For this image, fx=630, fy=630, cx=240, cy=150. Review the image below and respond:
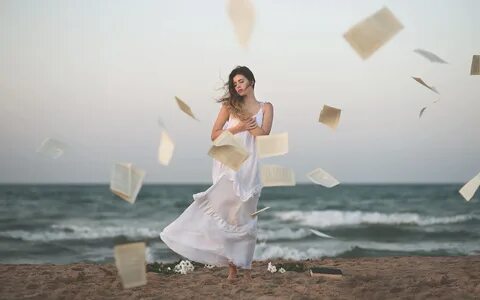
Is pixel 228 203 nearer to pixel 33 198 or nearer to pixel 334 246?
pixel 334 246

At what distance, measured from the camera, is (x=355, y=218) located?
15914 millimetres

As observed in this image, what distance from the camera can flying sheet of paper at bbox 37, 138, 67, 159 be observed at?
11.6ft

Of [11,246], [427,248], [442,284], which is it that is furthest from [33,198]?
[442,284]

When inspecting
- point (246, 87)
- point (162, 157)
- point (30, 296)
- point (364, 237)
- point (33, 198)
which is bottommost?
point (33, 198)

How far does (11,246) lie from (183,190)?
41.5ft

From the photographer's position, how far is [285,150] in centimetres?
387

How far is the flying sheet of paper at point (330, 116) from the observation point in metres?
3.84

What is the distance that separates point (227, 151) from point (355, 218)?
41.9ft

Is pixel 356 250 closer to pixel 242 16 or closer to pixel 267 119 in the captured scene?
pixel 267 119

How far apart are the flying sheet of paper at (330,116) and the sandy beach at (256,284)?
A: 1069 mm

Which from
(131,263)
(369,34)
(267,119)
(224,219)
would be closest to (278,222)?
(224,219)

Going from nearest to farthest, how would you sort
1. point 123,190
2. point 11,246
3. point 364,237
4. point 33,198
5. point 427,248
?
point 123,190 → point 427,248 → point 11,246 → point 364,237 → point 33,198

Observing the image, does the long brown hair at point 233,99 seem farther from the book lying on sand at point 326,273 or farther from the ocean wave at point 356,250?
the ocean wave at point 356,250

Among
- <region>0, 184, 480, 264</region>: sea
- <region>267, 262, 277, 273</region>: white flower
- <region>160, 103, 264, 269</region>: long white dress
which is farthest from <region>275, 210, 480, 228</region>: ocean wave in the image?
<region>160, 103, 264, 269</region>: long white dress
